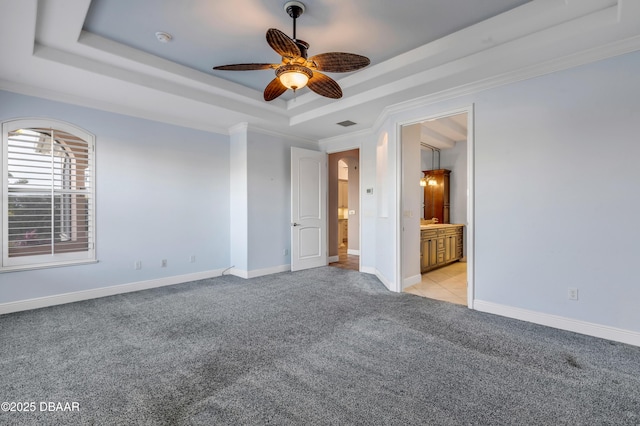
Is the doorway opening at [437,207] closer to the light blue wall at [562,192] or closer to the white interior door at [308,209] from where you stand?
the light blue wall at [562,192]

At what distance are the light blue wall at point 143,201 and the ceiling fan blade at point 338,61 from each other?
3.36m

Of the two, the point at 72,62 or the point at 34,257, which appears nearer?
the point at 72,62

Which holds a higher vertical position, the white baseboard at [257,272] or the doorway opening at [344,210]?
the doorway opening at [344,210]

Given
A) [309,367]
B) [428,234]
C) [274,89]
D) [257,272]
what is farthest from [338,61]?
[257,272]

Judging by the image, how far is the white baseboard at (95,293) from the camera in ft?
11.9

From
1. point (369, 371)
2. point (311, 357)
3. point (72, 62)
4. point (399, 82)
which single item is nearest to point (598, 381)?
point (369, 371)

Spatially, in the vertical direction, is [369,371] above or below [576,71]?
below

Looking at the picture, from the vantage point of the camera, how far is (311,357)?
2486 mm

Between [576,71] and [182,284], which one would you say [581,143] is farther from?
[182,284]

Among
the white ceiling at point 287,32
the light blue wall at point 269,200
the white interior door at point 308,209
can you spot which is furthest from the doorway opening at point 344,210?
the white ceiling at point 287,32

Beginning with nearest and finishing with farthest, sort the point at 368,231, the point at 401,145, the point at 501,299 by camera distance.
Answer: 1. the point at 501,299
2. the point at 401,145
3. the point at 368,231

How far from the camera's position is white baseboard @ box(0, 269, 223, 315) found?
364 cm

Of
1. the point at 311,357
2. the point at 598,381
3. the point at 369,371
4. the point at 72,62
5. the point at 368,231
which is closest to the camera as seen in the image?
the point at 598,381

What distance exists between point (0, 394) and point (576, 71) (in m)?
5.47
